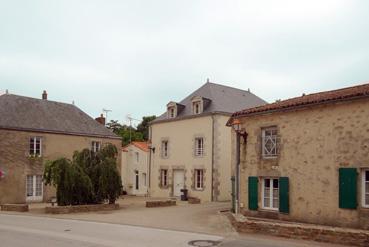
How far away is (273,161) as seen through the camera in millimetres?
16750

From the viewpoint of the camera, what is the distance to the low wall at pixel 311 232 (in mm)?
10672

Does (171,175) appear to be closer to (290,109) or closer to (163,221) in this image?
(163,221)

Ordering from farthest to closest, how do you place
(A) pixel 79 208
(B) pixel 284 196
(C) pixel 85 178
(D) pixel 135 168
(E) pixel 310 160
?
(D) pixel 135 168, (C) pixel 85 178, (A) pixel 79 208, (B) pixel 284 196, (E) pixel 310 160

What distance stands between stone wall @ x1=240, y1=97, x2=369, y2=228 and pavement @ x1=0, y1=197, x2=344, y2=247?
2.90 m

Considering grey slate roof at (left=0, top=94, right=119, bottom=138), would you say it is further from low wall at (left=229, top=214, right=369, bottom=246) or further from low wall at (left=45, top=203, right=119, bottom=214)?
low wall at (left=229, top=214, right=369, bottom=246)

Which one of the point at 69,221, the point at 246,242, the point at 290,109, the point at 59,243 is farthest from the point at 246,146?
the point at 59,243

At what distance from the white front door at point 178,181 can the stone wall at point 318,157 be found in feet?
41.6

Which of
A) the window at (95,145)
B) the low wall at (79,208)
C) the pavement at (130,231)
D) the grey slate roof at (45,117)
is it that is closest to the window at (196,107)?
the grey slate roof at (45,117)

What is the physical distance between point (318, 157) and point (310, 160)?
1.21 ft

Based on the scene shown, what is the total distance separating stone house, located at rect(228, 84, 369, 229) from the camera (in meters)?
13.8

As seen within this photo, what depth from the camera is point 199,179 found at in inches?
1122

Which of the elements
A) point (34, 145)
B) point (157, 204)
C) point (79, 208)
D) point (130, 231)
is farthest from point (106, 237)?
point (34, 145)

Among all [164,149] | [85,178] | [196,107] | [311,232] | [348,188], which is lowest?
[311,232]

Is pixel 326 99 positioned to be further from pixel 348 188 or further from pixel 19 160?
pixel 19 160
